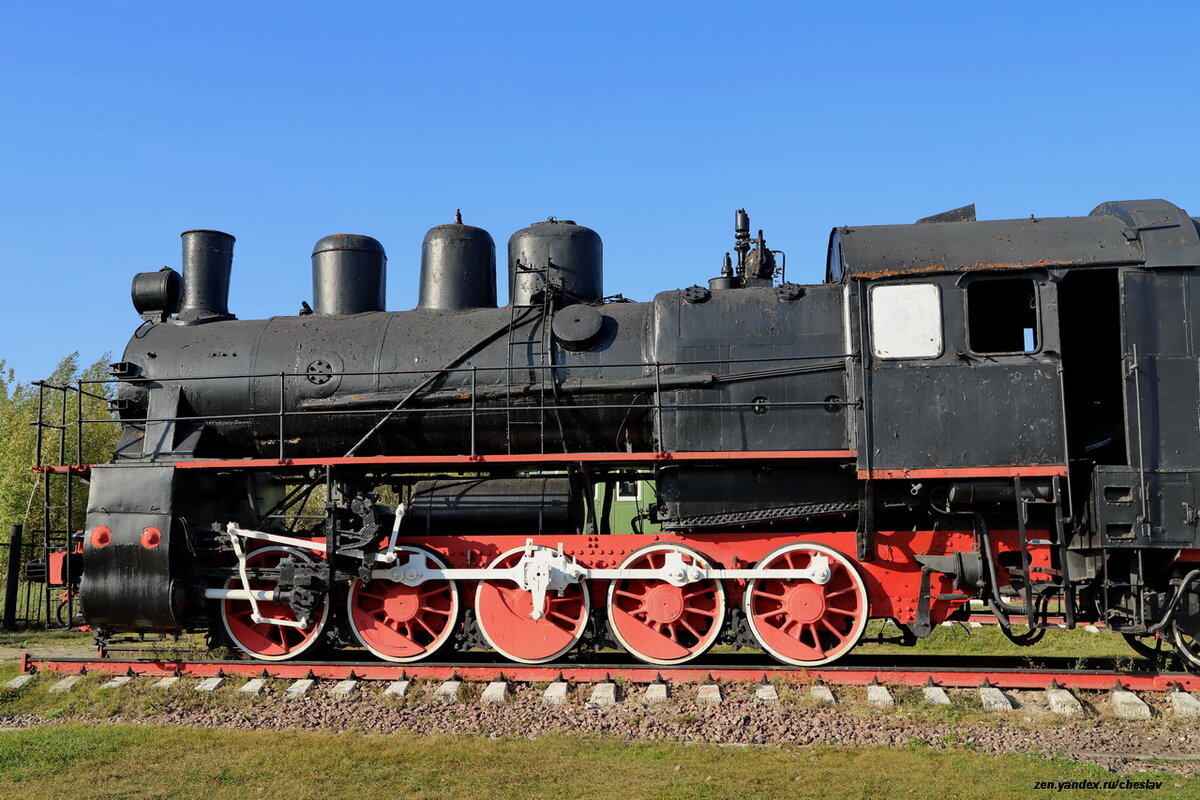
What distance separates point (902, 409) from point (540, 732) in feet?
13.6

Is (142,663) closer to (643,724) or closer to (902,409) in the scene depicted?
(643,724)

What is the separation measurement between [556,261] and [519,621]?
12.6 feet

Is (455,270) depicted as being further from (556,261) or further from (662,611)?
(662,611)

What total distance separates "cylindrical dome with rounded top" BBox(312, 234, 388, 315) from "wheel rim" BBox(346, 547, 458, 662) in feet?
10.3

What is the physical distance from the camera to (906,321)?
29.8ft

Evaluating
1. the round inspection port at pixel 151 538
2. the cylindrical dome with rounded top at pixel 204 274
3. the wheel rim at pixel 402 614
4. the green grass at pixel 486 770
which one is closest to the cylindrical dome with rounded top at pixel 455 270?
the cylindrical dome with rounded top at pixel 204 274

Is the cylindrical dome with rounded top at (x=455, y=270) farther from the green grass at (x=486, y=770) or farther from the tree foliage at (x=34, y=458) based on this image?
the tree foliage at (x=34, y=458)

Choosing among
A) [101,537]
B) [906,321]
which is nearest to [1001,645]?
[906,321]

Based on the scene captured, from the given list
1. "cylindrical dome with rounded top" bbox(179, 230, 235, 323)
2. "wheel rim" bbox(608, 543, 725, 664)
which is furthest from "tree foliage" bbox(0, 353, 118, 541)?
"wheel rim" bbox(608, 543, 725, 664)

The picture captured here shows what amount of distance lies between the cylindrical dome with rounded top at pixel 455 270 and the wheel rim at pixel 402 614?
2.88m

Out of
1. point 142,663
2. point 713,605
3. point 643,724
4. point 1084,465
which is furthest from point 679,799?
point 142,663

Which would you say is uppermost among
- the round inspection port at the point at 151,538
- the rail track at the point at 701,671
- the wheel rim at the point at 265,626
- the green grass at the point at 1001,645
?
the round inspection port at the point at 151,538

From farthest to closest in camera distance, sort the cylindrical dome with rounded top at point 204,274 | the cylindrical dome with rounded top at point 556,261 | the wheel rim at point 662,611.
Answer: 1. the cylindrical dome with rounded top at point 204,274
2. the cylindrical dome with rounded top at point 556,261
3. the wheel rim at point 662,611

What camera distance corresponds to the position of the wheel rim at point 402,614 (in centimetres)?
1002
